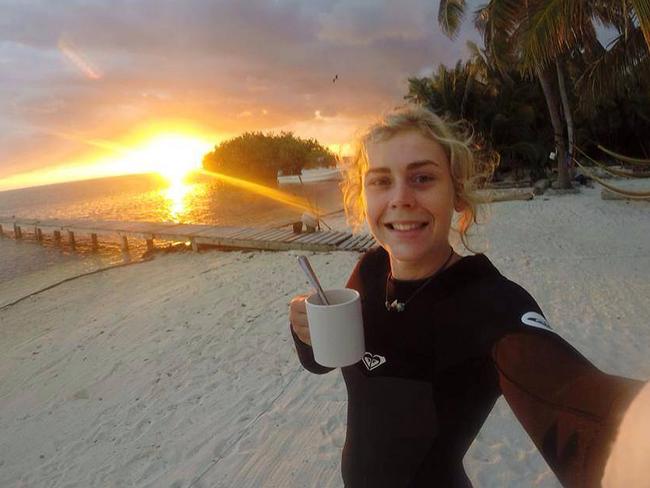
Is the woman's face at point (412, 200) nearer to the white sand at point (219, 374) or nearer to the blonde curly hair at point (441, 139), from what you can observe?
the blonde curly hair at point (441, 139)

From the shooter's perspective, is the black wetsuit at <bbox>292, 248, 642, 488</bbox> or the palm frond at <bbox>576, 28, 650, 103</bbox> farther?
the palm frond at <bbox>576, 28, 650, 103</bbox>

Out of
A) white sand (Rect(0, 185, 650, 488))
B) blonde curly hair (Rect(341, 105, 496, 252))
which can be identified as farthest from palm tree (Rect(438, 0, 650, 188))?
blonde curly hair (Rect(341, 105, 496, 252))

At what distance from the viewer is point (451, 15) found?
14.1 meters

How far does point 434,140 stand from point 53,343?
864 centimetres

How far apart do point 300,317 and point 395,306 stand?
0.40 m

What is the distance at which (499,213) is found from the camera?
14914 millimetres

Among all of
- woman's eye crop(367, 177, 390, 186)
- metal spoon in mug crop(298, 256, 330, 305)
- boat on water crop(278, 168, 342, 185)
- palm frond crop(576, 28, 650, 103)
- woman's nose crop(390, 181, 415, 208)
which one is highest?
palm frond crop(576, 28, 650, 103)

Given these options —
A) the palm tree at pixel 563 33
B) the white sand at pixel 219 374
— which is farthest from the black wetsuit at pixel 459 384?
the palm tree at pixel 563 33

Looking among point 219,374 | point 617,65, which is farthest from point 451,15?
point 219,374

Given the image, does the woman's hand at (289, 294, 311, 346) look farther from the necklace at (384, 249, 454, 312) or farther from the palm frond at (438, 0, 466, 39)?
the palm frond at (438, 0, 466, 39)

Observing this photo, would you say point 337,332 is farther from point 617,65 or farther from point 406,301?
point 617,65

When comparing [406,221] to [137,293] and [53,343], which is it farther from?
[137,293]

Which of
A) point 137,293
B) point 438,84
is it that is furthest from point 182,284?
point 438,84

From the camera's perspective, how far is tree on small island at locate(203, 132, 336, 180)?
7419 cm
